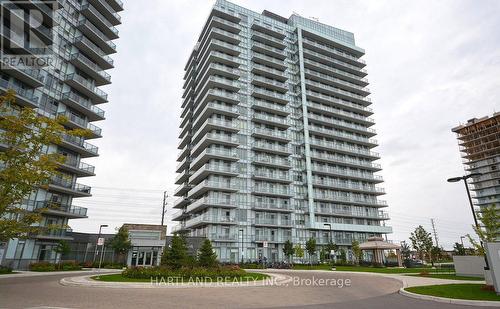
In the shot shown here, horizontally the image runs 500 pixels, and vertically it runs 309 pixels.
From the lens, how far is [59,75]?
140 ft

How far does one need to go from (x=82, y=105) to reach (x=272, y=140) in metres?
36.1

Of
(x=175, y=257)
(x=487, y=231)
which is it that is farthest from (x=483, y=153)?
(x=175, y=257)

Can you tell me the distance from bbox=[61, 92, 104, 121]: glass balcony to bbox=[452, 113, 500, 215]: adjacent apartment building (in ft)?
374

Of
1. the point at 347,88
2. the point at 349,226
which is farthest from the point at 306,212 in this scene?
the point at 347,88

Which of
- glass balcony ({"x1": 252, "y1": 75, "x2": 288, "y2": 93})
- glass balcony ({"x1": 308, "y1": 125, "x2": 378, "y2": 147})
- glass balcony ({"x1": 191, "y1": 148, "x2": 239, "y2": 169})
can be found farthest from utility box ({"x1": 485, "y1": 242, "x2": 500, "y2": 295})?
glass balcony ({"x1": 252, "y1": 75, "x2": 288, "y2": 93})

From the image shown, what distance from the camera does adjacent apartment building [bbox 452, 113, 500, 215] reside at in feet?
335

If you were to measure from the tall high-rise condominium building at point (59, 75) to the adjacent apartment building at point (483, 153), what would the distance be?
115 m

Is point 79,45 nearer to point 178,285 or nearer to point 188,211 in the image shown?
point 188,211

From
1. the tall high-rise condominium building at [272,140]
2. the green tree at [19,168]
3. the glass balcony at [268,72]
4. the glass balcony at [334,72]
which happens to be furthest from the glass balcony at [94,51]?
the glass balcony at [334,72]

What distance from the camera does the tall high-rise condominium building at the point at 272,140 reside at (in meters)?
56.9

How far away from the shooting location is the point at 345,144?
74.6 m

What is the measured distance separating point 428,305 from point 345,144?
2541 inches

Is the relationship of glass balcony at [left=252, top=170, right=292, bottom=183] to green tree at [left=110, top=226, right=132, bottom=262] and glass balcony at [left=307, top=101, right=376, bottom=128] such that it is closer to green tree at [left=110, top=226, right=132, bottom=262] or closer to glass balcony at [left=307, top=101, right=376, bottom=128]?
glass balcony at [left=307, top=101, right=376, bottom=128]

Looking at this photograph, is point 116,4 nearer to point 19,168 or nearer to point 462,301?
point 19,168
